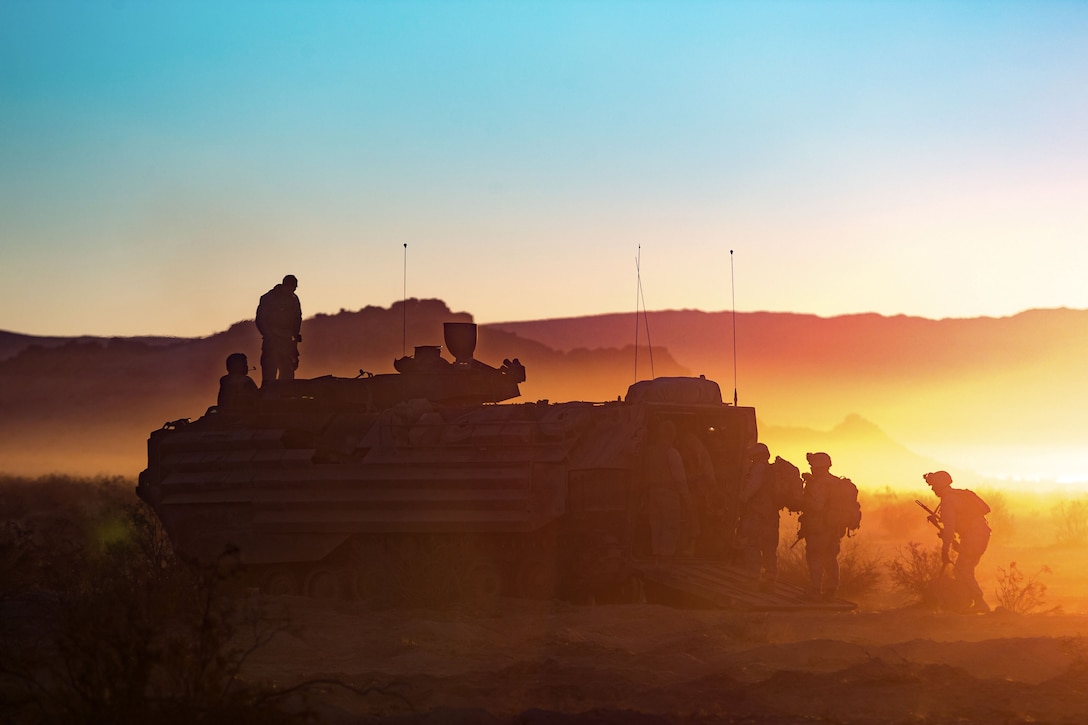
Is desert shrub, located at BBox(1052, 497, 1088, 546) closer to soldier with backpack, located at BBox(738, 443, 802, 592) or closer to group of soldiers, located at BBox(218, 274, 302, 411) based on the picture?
soldier with backpack, located at BBox(738, 443, 802, 592)

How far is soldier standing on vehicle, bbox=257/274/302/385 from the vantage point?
66.7ft

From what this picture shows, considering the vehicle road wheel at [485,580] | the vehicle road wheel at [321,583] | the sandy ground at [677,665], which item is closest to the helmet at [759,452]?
the sandy ground at [677,665]

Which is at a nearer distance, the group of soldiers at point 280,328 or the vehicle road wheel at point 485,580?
the vehicle road wheel at point 485,580

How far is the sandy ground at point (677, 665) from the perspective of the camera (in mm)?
10055

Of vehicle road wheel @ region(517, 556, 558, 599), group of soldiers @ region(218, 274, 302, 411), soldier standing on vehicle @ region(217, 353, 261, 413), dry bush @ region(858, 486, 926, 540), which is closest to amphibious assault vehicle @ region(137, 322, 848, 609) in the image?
vehicle road wheel @ region(517, 556, 558, 599)

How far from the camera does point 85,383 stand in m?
93.5

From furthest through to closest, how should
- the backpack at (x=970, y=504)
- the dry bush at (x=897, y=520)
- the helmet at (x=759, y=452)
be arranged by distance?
the dry bush at (x=897, y=520), the helmet at (x=759, y=452), the backpack at (x=970, y=504)

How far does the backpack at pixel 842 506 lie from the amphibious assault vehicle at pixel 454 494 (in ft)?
4.32

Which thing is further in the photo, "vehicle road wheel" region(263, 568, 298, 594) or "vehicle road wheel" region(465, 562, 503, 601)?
"vehicle road wheel" region(263, 568, 298, 594)

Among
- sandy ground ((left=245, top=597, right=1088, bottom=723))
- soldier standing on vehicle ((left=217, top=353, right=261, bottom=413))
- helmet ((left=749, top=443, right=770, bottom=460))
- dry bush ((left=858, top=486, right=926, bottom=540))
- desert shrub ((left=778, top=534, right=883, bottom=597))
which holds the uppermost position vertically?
soldier standing on vehicle ((left=217, top=353, right=261, bottom=413))

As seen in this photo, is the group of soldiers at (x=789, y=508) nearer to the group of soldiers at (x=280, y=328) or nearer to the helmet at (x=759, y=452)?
the helmet at (x=759, y=452)

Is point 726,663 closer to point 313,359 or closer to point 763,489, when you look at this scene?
point 763,489

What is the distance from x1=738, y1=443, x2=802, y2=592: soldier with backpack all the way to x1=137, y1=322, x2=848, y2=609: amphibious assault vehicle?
415mm

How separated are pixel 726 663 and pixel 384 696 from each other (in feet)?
11.1
